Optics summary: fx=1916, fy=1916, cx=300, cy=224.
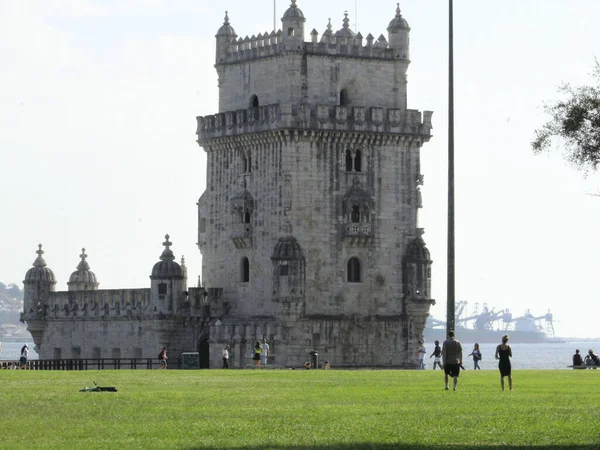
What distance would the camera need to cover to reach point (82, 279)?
12900cm

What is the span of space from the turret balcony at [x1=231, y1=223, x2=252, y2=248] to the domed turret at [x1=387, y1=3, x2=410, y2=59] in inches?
530

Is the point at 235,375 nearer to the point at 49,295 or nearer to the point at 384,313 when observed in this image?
the point at 384,313

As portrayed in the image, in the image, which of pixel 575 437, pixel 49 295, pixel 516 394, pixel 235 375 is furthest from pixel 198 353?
pixel 575 437

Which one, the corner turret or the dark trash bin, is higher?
the corner turret

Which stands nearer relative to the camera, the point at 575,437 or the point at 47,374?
the point at 575,437

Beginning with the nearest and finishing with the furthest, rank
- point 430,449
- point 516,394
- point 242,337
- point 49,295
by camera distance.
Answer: point 430,449, point 516,394, point 242,337, point 49,295

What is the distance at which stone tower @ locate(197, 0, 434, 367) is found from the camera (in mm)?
105375

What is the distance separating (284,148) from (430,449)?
6733cm

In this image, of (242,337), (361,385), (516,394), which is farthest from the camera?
(242,337)

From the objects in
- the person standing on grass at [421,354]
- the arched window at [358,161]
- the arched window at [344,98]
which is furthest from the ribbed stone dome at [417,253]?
the arched window at [344,98]

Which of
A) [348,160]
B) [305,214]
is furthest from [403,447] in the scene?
[348,160]

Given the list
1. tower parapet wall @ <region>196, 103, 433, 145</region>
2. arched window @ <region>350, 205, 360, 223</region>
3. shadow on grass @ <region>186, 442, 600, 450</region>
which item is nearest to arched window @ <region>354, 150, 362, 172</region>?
tower parapet wall @ <region>196, 103, 433, 145</region>

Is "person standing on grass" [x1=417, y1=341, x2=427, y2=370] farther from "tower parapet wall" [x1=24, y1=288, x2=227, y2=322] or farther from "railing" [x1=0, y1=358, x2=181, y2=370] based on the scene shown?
"railing" [x1=0, y1=358, x2=181, y2=370]

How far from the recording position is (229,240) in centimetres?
10969
